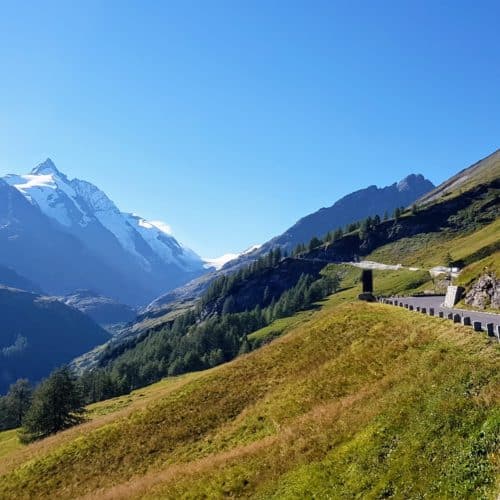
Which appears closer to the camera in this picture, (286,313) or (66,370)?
(66,370)

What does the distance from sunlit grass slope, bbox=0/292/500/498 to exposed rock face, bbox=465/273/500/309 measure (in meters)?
14.3

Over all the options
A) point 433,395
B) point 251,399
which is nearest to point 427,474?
point 433,395

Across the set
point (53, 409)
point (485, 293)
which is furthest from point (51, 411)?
point (485, 293)

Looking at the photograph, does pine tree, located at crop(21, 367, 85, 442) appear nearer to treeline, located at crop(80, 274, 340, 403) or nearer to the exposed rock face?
the exposed rock face

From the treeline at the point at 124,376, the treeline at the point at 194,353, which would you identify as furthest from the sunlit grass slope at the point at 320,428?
the treeline at the point at 194,353

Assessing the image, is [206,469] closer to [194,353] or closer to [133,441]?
[133,441]

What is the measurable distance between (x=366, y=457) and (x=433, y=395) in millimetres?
4371

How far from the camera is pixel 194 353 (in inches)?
6206

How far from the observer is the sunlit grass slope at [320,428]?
18000 millimetres

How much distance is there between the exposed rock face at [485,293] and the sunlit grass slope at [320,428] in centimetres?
1429

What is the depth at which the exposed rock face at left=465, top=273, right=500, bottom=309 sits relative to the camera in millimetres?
52938

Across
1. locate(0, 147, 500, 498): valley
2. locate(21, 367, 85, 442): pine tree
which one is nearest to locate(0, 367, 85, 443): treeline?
locate(21, 367, 85, 442): pine tree

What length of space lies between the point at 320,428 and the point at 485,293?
3796 centimetres

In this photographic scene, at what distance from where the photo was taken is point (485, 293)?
5534cm
